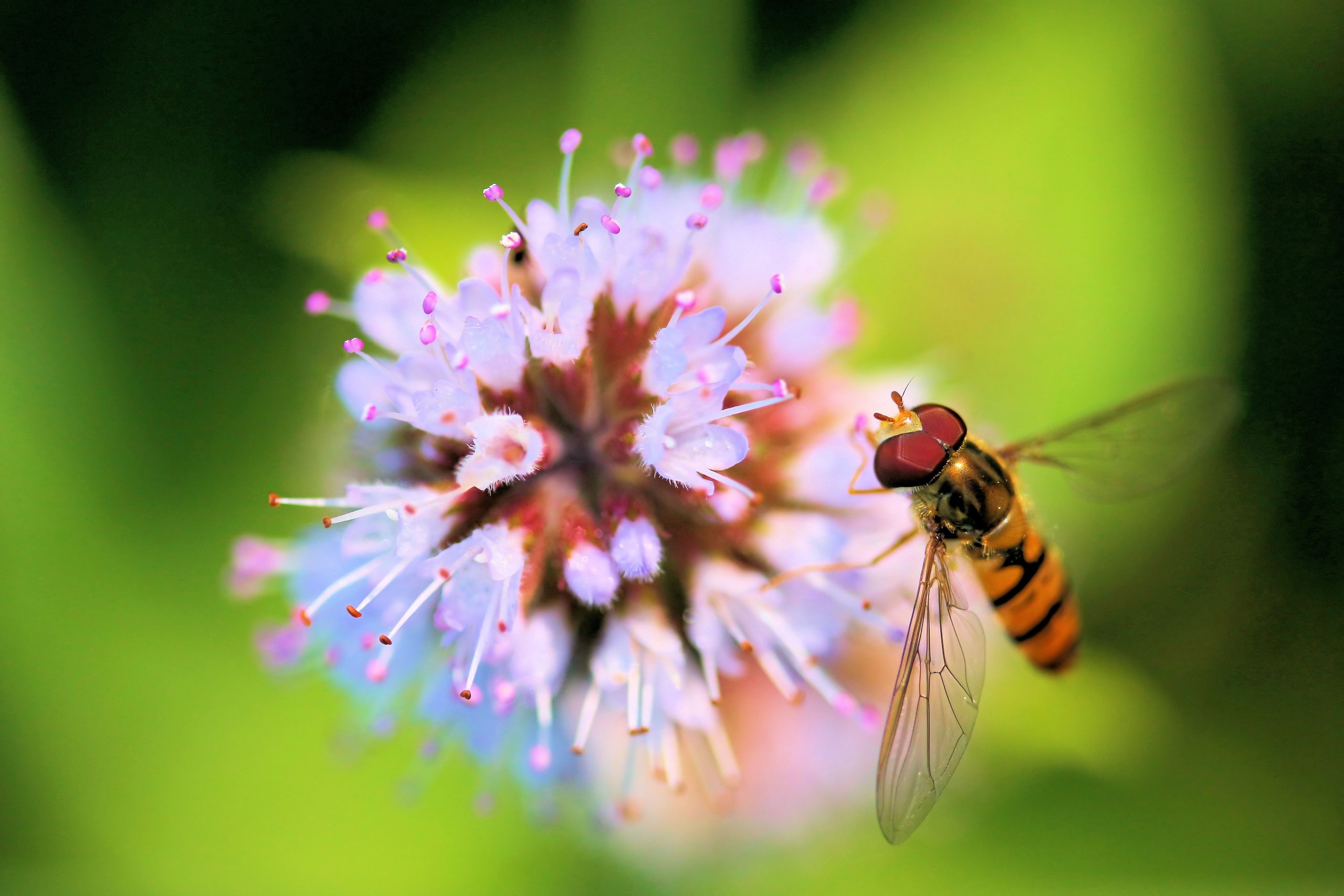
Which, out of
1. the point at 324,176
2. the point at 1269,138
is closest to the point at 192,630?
the point at 324,176

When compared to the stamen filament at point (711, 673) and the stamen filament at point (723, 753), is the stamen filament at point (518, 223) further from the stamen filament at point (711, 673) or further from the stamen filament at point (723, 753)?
the stamen filament at point (723, 753)

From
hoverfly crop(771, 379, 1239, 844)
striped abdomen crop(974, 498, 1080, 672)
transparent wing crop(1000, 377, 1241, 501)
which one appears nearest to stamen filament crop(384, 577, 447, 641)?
hoverfly crop(771, 379, 1239, 844)

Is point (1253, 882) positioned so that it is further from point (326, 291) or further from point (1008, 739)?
point (326, 291)

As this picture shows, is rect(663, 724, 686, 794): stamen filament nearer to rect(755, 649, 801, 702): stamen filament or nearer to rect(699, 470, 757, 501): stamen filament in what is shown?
rect(755, 649, 801, 702): stamen filament

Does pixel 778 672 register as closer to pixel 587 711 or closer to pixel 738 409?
pixel 587 711

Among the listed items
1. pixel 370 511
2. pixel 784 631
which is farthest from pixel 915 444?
pixel 370 511

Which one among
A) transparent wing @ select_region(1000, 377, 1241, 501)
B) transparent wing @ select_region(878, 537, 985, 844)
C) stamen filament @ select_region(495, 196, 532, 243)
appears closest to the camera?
transparent wing @ select_region(878, 537, 985, 844)

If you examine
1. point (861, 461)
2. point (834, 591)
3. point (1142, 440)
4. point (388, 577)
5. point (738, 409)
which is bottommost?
point (388, 577)

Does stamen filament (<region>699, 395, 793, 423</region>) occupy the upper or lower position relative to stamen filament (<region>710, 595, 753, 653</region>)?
upper
